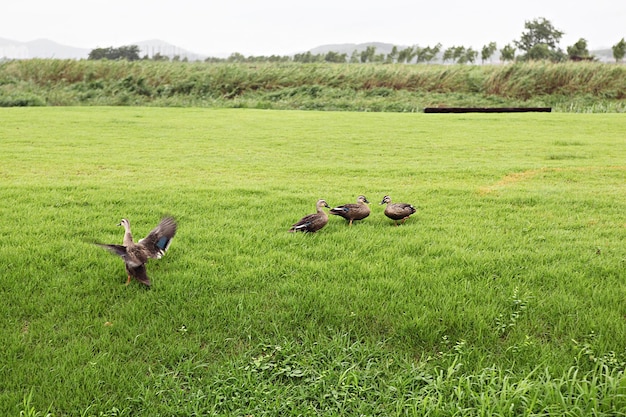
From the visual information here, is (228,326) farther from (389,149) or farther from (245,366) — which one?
(389,149)

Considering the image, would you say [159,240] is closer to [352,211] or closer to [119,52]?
[352,211]

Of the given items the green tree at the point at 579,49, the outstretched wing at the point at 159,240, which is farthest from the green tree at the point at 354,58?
the outstretched wing at the point at 159,240

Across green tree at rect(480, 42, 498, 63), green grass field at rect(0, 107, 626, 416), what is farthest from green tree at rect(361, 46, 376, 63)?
green grass field at rect(0, 107, 626, 416)

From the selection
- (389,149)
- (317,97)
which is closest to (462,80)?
(317,97)

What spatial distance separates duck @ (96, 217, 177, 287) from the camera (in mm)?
4277

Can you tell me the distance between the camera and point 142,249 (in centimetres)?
446

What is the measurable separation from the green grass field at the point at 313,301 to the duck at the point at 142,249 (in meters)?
0.17

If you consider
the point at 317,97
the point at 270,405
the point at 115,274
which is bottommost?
the point at 270,405

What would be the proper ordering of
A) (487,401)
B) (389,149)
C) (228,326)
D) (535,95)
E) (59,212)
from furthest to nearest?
(535,95)
(389,149)
(59,212)
(228,326)
(487,401)

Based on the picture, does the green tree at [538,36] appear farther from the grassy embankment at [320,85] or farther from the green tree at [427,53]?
the grassy embankment at [320,85]

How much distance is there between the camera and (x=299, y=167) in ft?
33.8

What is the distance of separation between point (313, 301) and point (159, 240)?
5.67 ft

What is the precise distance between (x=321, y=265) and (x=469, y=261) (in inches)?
60.2

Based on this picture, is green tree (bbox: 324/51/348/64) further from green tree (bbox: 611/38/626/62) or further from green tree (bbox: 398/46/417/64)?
green tree (bbox: 611/38/626/62)
